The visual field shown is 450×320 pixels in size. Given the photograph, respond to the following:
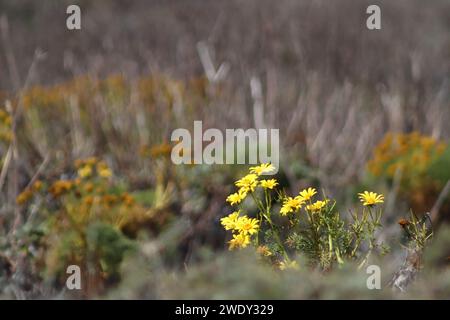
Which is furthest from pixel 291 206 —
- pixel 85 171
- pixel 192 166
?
pixel 192 166

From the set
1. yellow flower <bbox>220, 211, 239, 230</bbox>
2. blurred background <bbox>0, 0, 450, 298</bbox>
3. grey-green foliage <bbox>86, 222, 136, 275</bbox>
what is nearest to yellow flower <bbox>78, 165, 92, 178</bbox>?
blurred background <bbox>0, 0, 450, 298</bbox>

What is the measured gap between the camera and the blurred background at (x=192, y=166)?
12.1 feet

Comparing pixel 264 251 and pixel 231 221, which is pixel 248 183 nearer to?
pixel 231 221

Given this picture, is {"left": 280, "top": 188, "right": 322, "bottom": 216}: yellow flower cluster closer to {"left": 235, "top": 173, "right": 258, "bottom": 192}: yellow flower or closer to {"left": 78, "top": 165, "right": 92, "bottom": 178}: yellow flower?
{"left": 235, "top": 173, "right": 258, "bottom": 192}: yellow flower

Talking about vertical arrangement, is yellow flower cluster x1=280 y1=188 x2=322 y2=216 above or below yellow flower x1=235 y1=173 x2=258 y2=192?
Answer: below

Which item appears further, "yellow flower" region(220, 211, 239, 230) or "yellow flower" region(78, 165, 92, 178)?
"yellow flower" region(78, 165, 92, 178)

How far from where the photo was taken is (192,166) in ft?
15.5

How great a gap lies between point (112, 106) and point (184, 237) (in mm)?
1916

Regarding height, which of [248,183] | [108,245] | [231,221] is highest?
[248,183]

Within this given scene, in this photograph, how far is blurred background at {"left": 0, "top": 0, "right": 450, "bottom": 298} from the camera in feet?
12.1

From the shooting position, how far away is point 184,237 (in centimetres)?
430

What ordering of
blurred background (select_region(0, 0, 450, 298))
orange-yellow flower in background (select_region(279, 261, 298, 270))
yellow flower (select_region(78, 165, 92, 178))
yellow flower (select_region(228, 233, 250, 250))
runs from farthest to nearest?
1. yellow flower (select_region(78, 165, 92, 178))
2. blurred background (select_region(0, 0, 450, 298))
3. yellow flower (select_region(228, 233, 250, 250))
4. orange-yellow flower in background (select_region(279, 261, 298, 270))

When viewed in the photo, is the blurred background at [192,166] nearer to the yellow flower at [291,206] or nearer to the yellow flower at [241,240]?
the yellow flower at [241,240]
